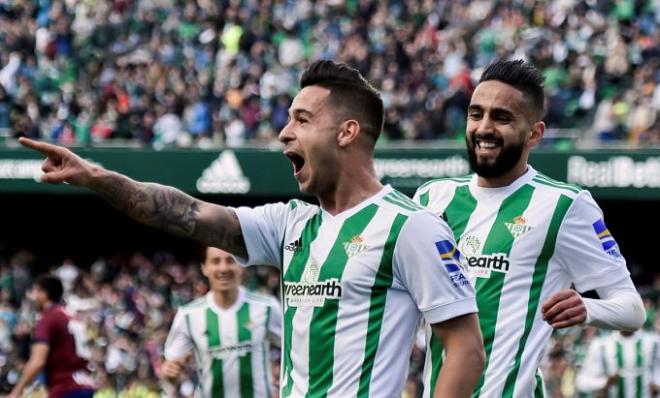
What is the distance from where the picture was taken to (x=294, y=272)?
14.5 ft

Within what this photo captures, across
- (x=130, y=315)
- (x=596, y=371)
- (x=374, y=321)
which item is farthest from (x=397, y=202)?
(x=130, y=315)

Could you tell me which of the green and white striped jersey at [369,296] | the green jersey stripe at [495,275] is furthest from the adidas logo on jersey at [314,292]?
the green jersey stripe at [495,275]

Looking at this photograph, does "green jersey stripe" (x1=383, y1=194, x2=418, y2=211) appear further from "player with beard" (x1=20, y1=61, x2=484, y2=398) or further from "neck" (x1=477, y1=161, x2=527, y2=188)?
"neck" (x1=477, y1=161, x2=527, y2=188)

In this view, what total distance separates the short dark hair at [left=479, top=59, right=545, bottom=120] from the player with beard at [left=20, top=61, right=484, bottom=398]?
1000 mm

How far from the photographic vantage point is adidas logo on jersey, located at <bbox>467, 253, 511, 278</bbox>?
530cm

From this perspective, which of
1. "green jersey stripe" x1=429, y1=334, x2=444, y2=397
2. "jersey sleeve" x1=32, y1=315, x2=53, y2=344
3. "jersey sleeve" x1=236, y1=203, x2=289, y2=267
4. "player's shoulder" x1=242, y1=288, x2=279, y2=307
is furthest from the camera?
"jersey sleeve" x1=32, y1=315, x2=53, y2=344

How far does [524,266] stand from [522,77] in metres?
0.70

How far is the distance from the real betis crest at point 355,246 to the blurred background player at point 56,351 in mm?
6534

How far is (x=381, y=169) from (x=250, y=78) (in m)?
3.45

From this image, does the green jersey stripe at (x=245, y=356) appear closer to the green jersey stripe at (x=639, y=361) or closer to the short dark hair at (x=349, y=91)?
the green jersey stripe at (x=639, y=361)

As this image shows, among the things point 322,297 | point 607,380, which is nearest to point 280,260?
point 322,297

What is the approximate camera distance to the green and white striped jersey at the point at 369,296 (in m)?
4.23

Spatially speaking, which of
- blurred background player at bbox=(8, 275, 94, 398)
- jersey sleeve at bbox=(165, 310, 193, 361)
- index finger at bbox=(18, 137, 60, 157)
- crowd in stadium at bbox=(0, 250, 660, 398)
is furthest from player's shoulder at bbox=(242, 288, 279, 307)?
crowd in stadium at bbox=(0, 250, 660, 398)

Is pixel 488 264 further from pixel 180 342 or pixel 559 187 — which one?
pixel 180 342
